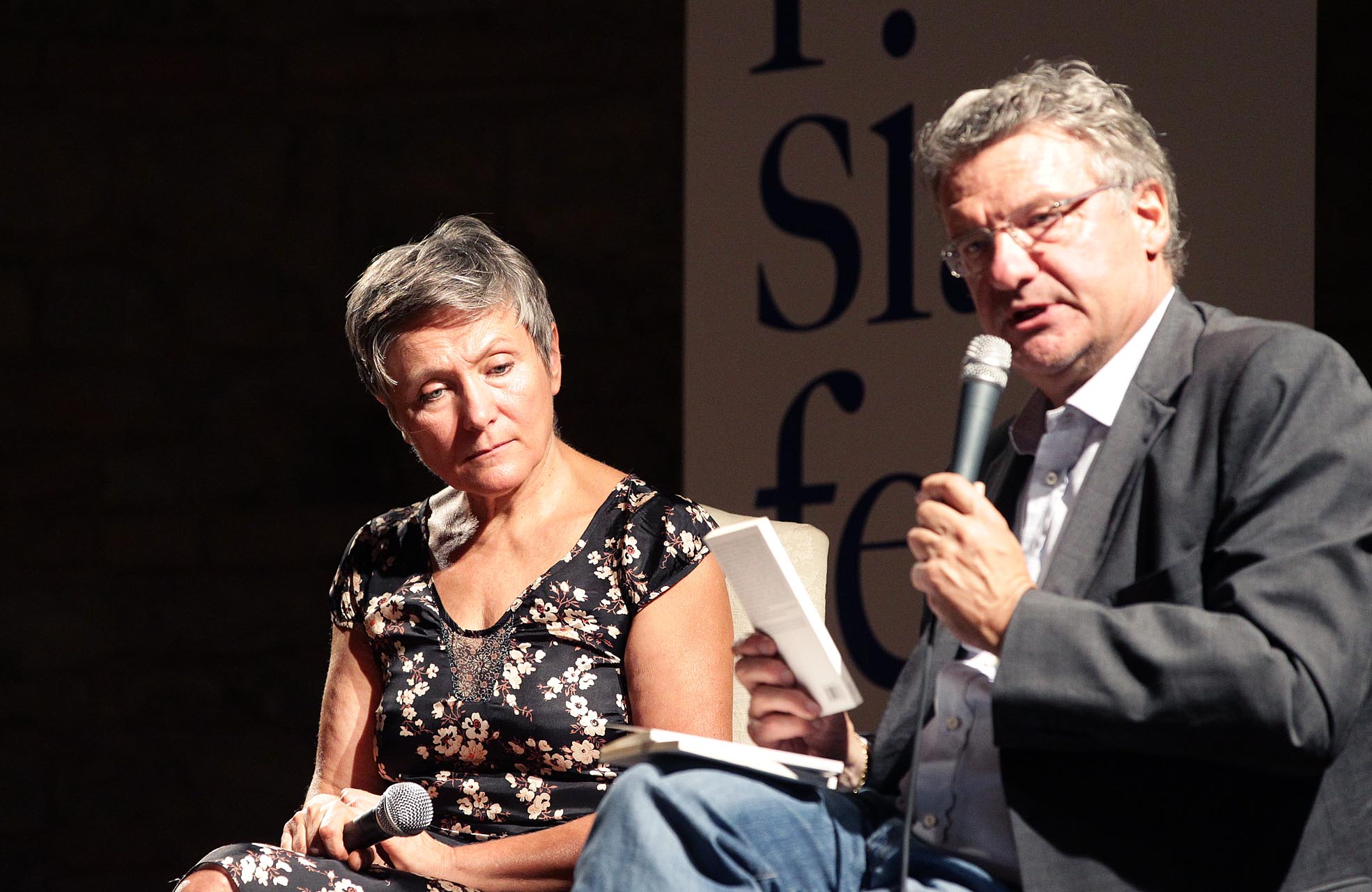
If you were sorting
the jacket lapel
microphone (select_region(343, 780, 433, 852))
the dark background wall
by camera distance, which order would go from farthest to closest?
1. the dark background wall
2. microphone (select_region(343, 780, 433, 852))
3. the jacket lapel

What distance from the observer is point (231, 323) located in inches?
174

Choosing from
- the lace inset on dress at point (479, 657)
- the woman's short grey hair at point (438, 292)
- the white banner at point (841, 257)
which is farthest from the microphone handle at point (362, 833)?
the white banner at point (841, 257)

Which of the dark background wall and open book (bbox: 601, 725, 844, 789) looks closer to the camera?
open book (bbox: 601, 725, 844, 789)

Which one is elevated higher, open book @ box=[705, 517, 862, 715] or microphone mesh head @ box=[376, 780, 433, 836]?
open book @ box=[705, 517, 862, 715]

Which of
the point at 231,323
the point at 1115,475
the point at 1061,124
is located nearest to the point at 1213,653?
the point at 1115,475

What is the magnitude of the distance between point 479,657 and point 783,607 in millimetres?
797

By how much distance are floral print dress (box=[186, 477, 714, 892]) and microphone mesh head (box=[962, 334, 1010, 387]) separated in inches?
31.9

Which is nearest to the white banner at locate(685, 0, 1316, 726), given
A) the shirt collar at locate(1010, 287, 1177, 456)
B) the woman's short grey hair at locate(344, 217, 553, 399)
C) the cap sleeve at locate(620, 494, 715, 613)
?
the cap sleeve at locate(620, 494, 715, 613)

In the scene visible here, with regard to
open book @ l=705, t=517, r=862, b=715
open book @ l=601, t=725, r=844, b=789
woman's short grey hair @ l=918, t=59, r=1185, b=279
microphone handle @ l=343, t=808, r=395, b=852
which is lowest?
microphone handle @ l=343, t=808, r=395, b=852

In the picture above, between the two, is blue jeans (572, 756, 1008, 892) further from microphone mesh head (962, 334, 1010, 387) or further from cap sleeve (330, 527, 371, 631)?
cap sleeve (330, 527, 371, 631)

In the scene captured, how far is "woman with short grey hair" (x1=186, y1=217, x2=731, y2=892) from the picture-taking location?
221 cm

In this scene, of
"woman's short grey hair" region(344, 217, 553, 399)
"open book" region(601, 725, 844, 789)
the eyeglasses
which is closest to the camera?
"open book" region(601, 725, 844, 789)

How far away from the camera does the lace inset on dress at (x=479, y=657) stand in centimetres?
228

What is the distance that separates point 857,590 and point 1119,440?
2.05 meters
